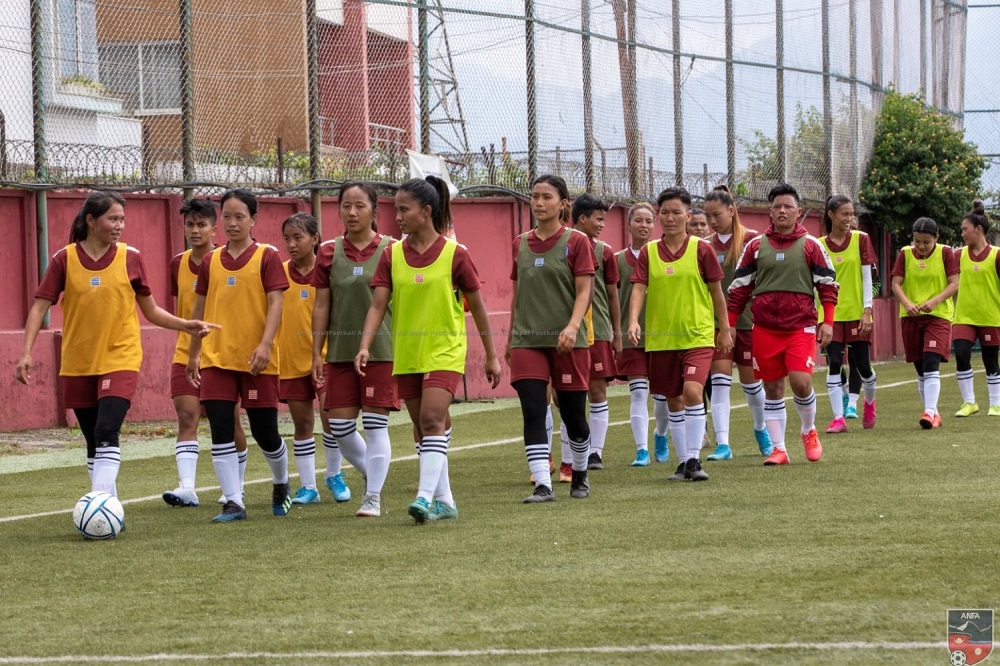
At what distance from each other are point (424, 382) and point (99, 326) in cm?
186

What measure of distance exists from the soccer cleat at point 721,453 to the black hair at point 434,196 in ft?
12.3

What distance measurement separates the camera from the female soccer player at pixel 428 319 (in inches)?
327

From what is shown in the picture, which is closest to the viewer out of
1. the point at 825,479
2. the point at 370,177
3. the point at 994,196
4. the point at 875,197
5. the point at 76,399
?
the point at 76,399

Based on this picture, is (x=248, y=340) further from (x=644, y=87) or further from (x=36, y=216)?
(x=644, y=87)

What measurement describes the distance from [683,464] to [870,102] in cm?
2233

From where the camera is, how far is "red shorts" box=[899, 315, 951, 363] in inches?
565

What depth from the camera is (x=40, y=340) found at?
15820mm

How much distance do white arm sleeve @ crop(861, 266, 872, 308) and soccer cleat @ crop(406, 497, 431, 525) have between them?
6261 mm

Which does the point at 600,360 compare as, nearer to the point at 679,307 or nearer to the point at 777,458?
the point at 679,307

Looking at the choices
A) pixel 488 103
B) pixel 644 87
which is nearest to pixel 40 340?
pixel 488 103

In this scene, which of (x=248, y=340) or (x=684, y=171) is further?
(x=684, y=171)

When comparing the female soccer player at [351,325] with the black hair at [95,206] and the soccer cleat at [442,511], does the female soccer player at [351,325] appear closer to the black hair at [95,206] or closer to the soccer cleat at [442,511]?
the soccer cleat at [442,511]

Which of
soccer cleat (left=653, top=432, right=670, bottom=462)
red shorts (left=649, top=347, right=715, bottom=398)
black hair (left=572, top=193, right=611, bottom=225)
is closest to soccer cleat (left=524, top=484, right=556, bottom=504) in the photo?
red shorts (left=649, top=347, right=715, bottom=398)

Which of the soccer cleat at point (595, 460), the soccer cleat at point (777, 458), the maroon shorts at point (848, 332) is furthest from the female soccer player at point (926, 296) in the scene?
the soccer cleat at point (595, 460)
